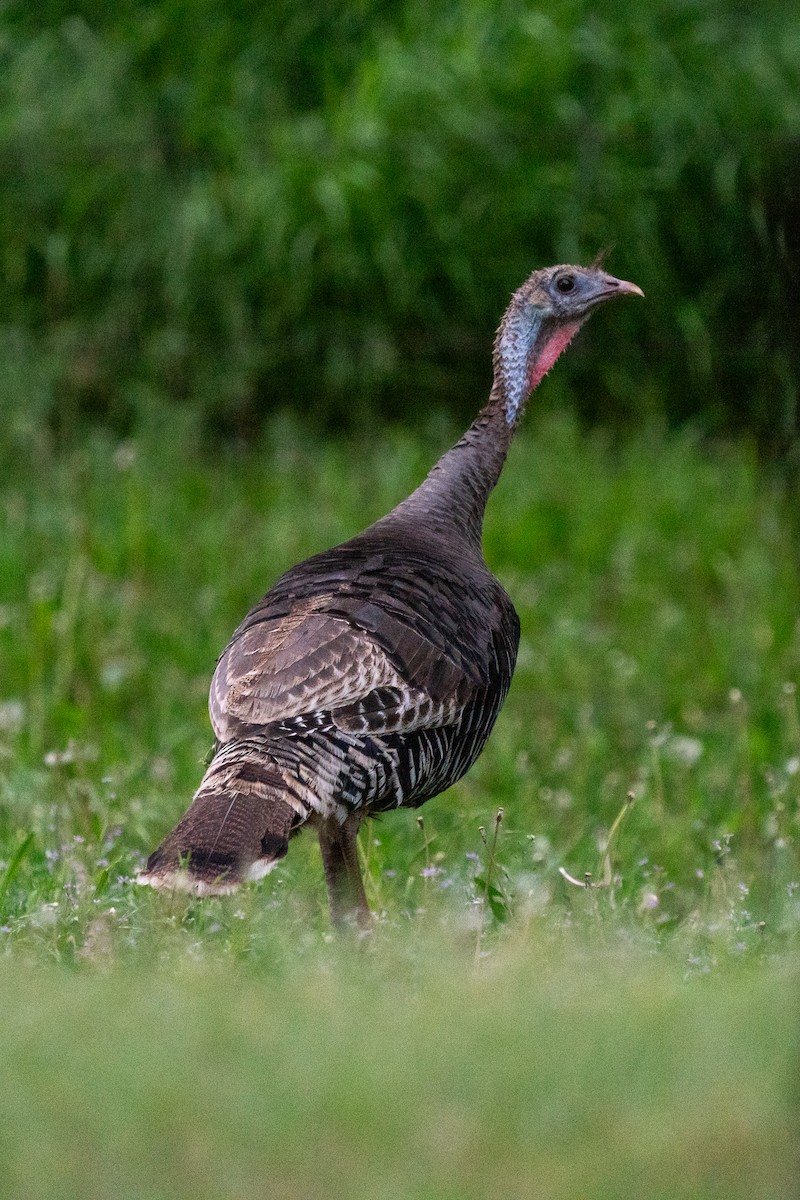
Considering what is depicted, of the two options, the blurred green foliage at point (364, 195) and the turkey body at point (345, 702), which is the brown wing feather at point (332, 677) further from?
the blurred green foliage at point (364, 195)

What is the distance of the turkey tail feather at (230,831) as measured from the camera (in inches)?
121

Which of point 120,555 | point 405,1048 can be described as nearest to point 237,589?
point 120,555

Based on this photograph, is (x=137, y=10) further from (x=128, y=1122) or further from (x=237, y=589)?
(x=128, y=1122)

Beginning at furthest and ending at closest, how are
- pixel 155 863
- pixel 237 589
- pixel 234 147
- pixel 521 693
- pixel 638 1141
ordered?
pixel 234 147, pixel 237 589, pixel 521 693, pixel 155 863, pixel 638 1141

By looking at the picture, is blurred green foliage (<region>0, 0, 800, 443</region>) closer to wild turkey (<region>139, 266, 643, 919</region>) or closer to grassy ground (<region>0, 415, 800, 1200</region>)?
grassy ground (<region>0, 415, 800, 1200</region>)

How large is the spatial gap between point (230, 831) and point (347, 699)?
44 cm

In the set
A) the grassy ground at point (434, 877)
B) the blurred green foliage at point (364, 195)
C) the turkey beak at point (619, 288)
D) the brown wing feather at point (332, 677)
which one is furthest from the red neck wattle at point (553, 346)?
the blurred green foliage at point (364, 195)

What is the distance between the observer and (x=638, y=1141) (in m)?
2.17

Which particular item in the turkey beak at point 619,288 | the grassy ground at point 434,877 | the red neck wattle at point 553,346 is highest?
the turkey beak at point 619,288

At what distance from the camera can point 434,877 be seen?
3.80 metres

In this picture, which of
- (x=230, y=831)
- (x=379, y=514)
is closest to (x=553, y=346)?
(x=230, y=831)

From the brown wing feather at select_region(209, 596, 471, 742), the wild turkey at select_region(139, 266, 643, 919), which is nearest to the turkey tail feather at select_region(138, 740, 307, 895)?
the wild turkey at select_region(139, 266, 643, 919)

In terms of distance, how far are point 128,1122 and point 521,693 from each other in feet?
14.0

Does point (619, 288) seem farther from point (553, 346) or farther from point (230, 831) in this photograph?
point (230, 831)
